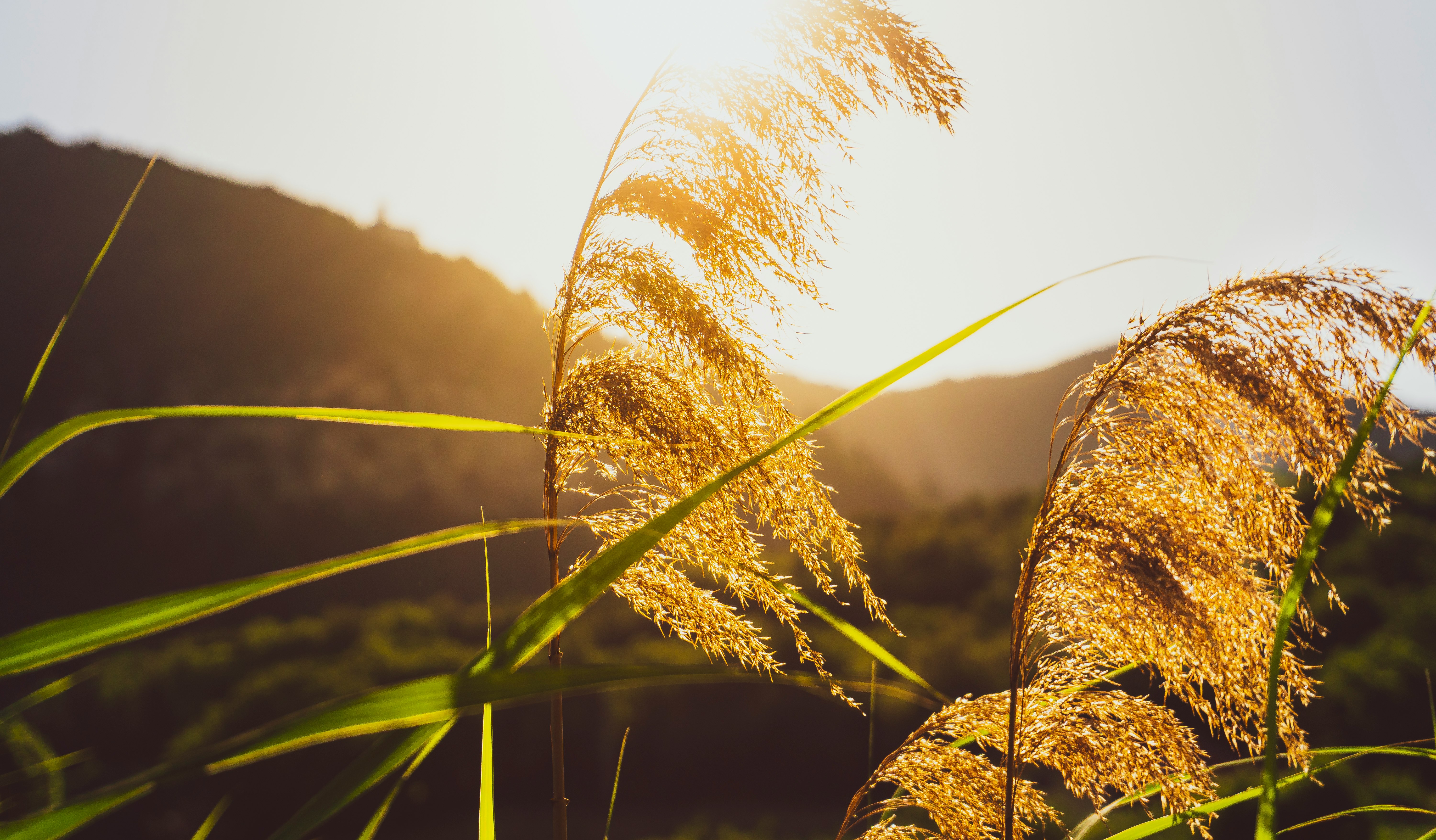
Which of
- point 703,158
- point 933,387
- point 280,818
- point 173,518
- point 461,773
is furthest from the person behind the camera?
point 933,387

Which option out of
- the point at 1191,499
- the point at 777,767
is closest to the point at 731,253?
the point at 1191,499

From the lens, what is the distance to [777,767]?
7012 mm

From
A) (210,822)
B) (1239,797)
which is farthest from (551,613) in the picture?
(1239,797)

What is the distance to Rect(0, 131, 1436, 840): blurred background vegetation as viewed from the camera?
639 centimetres

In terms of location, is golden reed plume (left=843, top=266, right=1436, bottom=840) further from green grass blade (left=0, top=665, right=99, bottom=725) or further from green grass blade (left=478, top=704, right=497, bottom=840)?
green grass blade (left=0, top=665, right=99, bottom=725)

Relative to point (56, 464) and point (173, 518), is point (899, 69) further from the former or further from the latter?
point (56, 464)

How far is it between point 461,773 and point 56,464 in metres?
20.9

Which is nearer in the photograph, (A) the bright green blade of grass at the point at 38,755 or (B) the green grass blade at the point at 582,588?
(B) the green grass blade at the point at 582,588

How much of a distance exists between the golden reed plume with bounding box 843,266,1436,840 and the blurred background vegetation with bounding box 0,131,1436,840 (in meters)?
0.34

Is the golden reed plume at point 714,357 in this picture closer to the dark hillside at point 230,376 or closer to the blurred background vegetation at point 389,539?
the blurred background vegetation at point 389,539

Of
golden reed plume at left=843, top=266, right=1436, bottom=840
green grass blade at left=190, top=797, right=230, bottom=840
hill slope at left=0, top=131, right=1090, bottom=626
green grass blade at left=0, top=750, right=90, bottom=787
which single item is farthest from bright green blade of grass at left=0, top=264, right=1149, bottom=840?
hill slope at left=0, top=131, right=1090, bottom=626

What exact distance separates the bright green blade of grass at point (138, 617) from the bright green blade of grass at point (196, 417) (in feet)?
0.44

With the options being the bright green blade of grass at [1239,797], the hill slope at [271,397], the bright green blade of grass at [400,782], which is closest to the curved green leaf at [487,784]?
the bright green blade of grass at [400,782]

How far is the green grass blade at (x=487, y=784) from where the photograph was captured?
920mm
